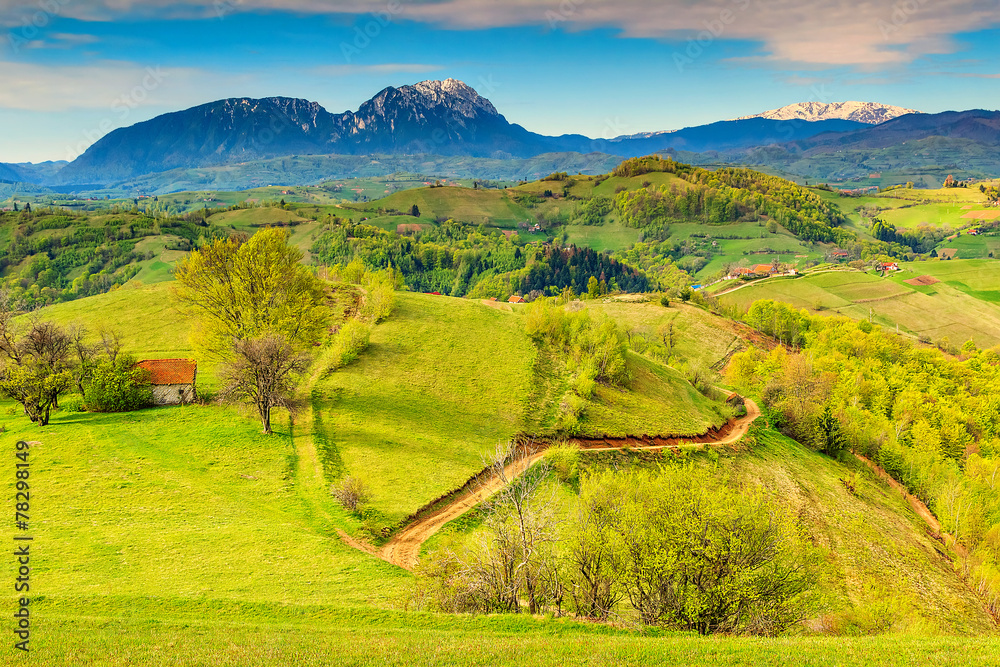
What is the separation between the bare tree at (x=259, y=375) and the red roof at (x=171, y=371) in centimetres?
747

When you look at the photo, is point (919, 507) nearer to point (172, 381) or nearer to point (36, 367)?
point (172, 381)

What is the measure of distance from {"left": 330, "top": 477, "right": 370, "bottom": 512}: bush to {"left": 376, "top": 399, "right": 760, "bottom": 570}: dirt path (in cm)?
350

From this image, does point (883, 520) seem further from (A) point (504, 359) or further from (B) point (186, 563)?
(B) point (186, 563)

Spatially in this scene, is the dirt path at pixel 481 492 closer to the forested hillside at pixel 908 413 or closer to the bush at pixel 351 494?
the bush at pixel 351 494

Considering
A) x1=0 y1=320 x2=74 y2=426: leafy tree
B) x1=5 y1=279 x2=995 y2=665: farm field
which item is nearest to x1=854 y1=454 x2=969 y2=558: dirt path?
x1=5 y1=279 x2=995 y2=665: farm field

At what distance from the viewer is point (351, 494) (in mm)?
40875

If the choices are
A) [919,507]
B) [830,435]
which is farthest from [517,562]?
[919,507]

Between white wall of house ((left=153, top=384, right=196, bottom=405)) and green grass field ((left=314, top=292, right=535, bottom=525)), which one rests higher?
white wall of house ((left=153, top=384, right=196, bottom=405))

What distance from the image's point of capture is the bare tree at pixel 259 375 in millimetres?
49125

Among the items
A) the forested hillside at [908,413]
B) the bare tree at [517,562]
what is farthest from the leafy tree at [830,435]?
the bare tree at [517,562]

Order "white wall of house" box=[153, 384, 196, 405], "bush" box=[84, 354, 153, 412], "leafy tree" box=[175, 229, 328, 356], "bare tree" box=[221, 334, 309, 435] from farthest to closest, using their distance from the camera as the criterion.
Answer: "leafy tree" box=[175, 229, 328, 356] → "white wall of house" box=[153, 384, 196, 405] → "bush" box=[84, 354, 153, 412] → "bare tree" box=[221, 334, 309, 435]

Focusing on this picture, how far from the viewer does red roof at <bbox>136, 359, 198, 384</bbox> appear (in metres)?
54.5

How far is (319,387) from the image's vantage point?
59.3 m

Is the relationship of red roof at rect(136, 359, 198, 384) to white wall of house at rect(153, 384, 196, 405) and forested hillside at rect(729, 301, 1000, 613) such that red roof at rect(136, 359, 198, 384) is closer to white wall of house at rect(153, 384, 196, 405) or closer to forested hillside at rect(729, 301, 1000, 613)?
white wall of house at rect(153, 384, 196, 405)
